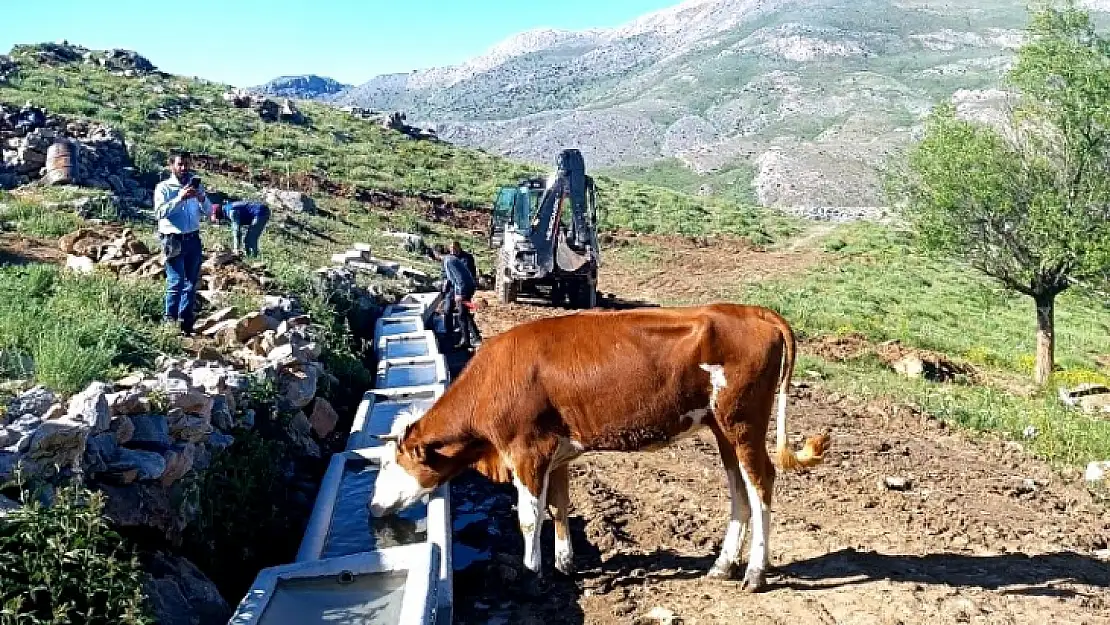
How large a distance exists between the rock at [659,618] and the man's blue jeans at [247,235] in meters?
10.7

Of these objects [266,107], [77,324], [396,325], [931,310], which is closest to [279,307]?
[77,324]

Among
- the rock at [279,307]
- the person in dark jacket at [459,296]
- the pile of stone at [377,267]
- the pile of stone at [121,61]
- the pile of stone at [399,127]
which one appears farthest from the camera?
the pile of stone at [399,127]

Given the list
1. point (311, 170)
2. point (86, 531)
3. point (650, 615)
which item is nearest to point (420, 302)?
point (650, 615)

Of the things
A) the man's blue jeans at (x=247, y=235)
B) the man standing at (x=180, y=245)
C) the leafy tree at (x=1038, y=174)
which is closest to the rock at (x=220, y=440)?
the man standing at (x=180, y=245)

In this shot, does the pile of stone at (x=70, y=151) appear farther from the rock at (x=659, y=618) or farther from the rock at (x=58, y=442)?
the rock at (x=659, y=618)

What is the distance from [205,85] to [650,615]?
56606 millimetres

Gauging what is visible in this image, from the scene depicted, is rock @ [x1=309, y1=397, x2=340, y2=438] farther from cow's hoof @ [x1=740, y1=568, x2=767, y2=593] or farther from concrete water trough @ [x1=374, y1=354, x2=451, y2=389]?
cow's hoof @ [x1=740, y1=568, x2=767, y2=593]

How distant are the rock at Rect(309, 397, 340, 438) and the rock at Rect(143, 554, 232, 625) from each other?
3.30 meters

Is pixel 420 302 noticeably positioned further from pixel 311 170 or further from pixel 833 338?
pixel 311 170

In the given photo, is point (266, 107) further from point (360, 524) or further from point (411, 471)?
point (411, 471)

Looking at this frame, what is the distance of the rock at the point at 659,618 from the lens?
5855mm

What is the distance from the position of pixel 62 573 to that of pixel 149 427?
1.84 metres

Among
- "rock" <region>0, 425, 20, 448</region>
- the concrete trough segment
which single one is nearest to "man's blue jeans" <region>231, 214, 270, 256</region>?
the concrete trough segment

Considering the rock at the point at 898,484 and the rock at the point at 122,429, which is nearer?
the rock at the point at 122,429
